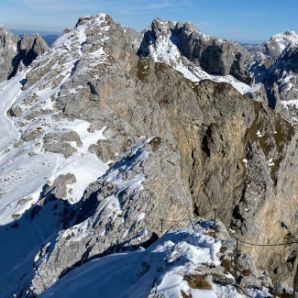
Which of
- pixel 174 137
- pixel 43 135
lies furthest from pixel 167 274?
pixel 174 137

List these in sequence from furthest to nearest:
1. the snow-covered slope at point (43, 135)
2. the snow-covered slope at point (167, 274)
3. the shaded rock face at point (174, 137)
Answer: the snow-covered slope at point (43, 135) → the shaded rock face at point (174, 137) → the snow-covered slope at point (167, 274)

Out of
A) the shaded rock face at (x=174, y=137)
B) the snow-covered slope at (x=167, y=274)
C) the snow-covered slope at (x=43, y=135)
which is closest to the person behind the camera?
the snow-covered slope at (x=167, y=274)

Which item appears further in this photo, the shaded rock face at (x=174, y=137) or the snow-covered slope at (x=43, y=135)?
the snow-covered slope at (x=43, y=135)

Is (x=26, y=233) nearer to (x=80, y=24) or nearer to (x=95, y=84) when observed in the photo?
(x=95, y=84)

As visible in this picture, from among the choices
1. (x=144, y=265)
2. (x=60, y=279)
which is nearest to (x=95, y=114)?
(x=60, y=279)

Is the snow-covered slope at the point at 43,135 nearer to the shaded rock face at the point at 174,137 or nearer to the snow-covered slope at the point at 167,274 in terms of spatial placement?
the shaded rock face at the point at 174,137

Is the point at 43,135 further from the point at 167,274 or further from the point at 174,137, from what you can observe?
the point at 167,274

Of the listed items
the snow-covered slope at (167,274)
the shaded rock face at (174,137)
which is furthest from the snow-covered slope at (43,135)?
the snow-covered slope at (167,274)
